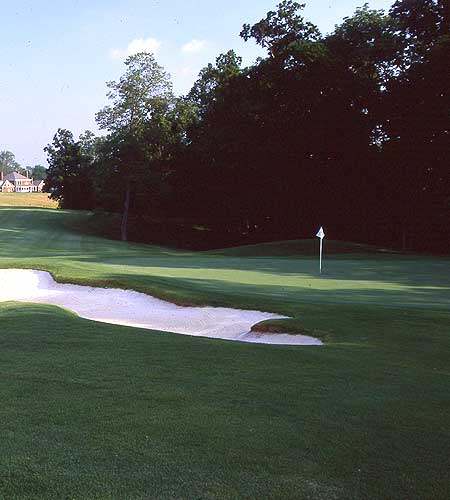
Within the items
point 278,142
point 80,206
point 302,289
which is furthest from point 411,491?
point 80,206

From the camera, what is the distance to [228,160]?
1855 inches

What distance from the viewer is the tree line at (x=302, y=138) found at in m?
36.0

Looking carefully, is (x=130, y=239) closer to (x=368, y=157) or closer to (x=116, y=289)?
(x=368, y=157)

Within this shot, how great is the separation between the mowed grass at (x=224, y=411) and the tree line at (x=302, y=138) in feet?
97.6

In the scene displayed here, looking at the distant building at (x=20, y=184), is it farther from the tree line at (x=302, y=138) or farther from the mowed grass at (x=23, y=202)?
the tree line at (x=302, y=138)

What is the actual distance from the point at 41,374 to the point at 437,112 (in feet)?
110

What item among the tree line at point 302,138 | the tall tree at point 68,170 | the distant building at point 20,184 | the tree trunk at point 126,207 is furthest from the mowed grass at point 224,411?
the distant building at point 20,184

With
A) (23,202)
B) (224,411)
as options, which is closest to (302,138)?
(224,411)

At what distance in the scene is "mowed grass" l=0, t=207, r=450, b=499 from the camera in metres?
3.44

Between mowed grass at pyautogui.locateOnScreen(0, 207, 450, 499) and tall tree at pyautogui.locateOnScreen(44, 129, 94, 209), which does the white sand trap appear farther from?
tall tree at pyautogui.locateOnScreen(44, 129, 94, 209)

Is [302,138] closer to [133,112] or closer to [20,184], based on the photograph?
[133,112]

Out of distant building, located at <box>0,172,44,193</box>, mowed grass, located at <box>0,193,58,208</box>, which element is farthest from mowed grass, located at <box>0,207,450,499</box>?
distant building, located at <box>0,172,44,193</box>

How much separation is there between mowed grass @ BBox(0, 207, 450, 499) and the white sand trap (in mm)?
1183

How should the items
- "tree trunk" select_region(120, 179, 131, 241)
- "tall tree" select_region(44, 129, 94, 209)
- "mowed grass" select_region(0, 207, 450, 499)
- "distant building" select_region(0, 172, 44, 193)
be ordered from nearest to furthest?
"mowed grass" select_region(0, 207, 450, 499), "tree trunk" select_region(120, 179, 131, 241), "tall tree" select_region(44, 129, 94, 209), "distant building" select_region(0, 172, 44, 193)
